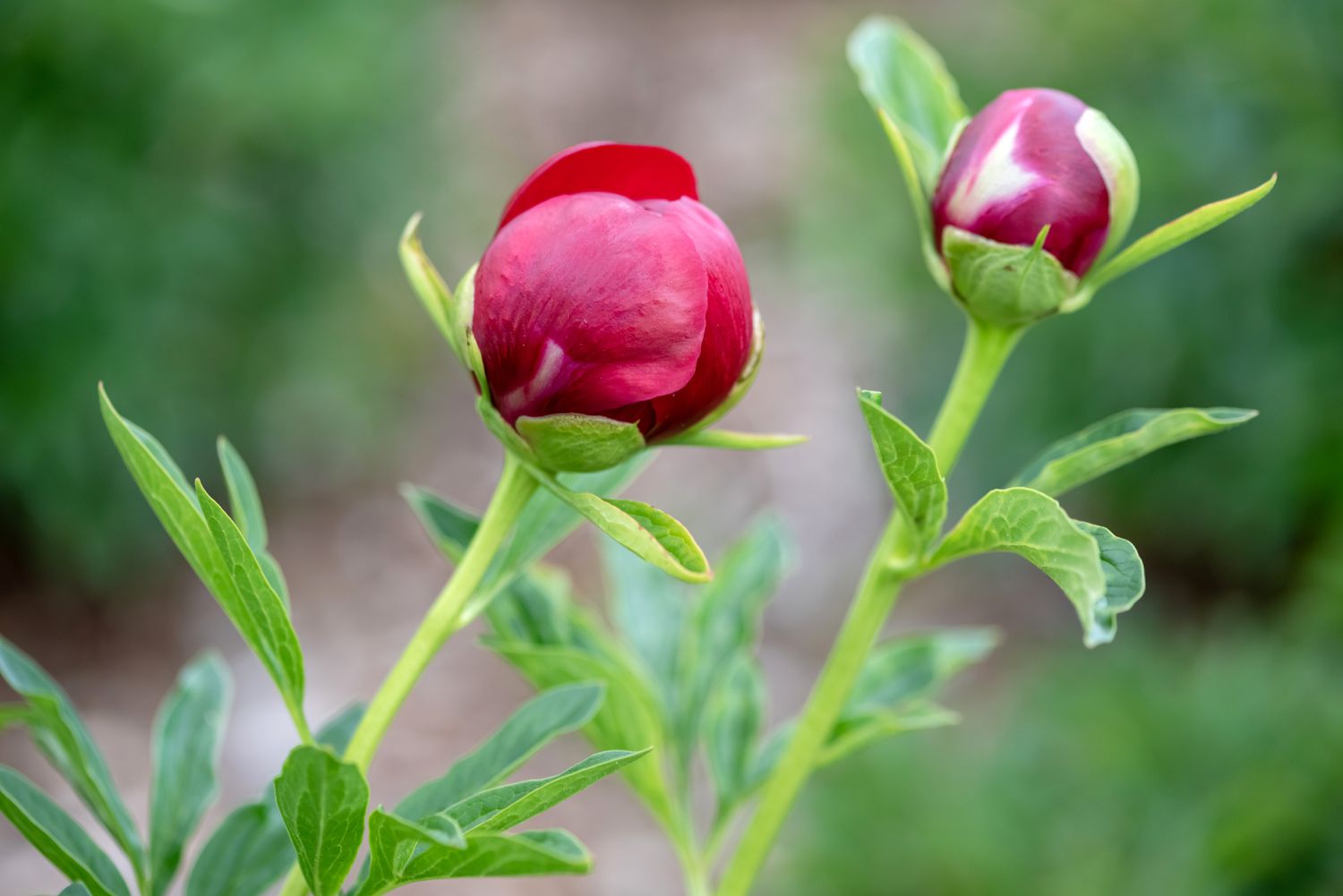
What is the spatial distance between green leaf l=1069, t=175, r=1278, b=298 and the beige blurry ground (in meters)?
1.83

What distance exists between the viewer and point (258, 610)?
1.55 feet

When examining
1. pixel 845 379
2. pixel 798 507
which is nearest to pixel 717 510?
pixel 798 507

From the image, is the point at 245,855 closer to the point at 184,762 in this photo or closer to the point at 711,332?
the point at 184,762

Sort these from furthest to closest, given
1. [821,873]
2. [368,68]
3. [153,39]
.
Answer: [368,68] < [153,39] < [821,873]

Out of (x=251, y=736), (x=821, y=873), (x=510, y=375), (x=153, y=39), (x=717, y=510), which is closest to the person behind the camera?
(x=510, y=375)

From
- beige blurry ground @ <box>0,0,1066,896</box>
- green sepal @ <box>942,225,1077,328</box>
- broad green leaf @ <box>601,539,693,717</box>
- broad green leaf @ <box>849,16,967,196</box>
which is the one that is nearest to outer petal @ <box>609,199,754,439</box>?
green sepal @ <box>942,225,1077,328</box>

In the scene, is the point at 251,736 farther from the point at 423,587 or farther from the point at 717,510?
the point at 717,510

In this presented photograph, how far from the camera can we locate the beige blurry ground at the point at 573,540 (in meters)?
2.46

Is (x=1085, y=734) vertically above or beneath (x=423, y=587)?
beneath

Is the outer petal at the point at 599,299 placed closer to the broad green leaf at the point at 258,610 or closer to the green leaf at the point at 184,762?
the broad green leaf at the point at 258,610

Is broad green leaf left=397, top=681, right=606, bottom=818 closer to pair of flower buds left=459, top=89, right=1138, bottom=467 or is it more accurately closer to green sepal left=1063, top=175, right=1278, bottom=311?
pair of flower buds left=459, top=89, right=1138, bottom=467

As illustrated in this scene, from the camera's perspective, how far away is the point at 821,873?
1669 mm

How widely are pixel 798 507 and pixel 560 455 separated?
2.73m

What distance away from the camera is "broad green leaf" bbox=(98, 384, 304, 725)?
0.45m
